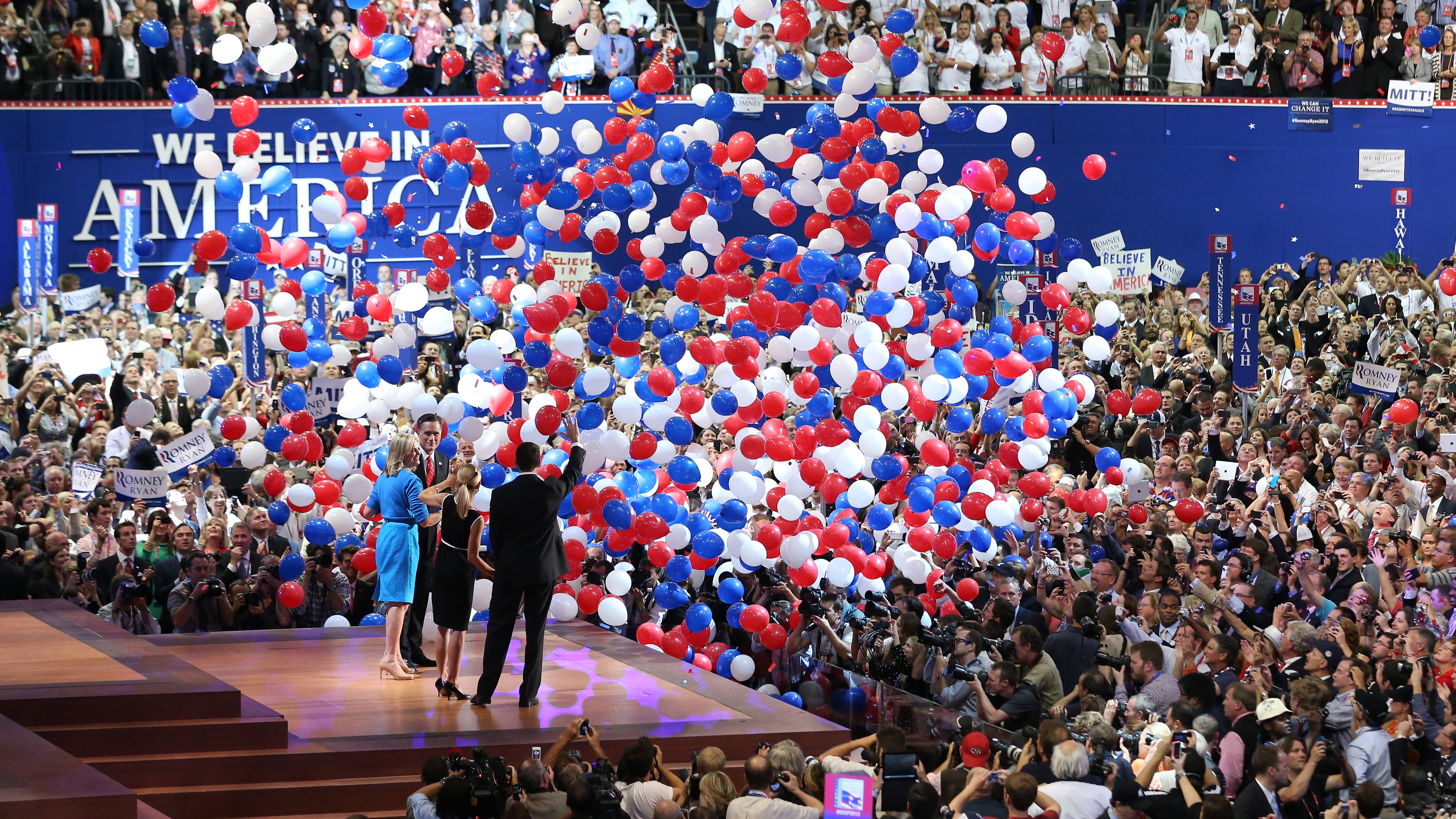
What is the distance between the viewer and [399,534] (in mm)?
8641

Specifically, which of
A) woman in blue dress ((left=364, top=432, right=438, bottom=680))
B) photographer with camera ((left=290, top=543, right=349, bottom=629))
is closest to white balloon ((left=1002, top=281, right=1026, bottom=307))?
woman in blue dress ((left=364, top=432, right=438, bottom=680))

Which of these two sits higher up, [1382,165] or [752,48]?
[752,48]

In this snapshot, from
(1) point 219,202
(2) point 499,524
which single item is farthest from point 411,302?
(1) point 219,202

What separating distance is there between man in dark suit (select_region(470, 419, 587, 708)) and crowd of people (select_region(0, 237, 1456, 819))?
0.32 meters

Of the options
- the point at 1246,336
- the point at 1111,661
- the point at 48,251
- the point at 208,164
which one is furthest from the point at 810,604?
the point at 48,251

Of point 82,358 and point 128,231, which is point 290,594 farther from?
point 128,231

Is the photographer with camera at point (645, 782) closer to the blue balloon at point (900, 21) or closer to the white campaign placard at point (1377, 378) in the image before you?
the blue balloon at point (900, 21)

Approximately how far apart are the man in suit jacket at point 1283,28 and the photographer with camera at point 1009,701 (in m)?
11.8

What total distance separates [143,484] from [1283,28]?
12.8m

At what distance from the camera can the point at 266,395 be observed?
1346cm

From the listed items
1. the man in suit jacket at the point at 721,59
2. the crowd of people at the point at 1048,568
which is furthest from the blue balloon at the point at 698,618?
the man in suit jacket at the point at 721,59

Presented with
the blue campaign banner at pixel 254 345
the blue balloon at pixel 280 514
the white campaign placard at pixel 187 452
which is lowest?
the blue balloon at pixel 280 514

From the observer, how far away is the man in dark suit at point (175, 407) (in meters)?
13.0

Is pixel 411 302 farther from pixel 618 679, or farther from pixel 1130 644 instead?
pixel 1130 644
